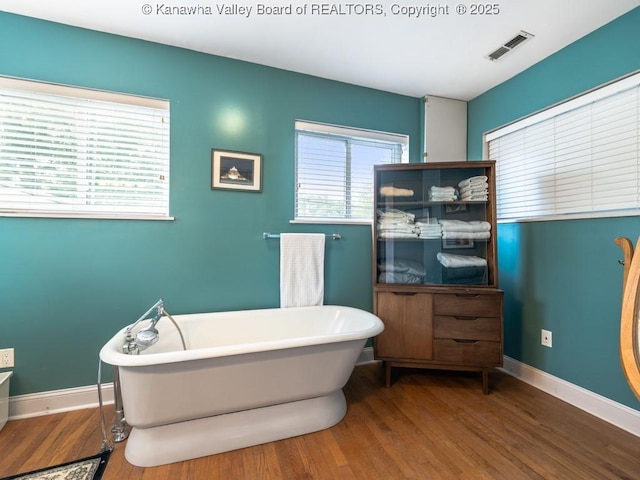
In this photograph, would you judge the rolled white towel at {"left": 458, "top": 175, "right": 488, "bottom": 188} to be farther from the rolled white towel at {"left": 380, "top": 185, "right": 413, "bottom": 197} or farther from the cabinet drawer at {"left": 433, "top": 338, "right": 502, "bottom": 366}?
the cabinet drawer at {"left": 433, "top": 338, "right": 502, "bottom": 366}

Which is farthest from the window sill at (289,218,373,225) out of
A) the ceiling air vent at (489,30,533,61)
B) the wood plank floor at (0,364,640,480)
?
the ceiling air vent at (489,30,533,61)

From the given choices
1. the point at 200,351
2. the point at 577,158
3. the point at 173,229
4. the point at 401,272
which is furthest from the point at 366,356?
the point at 577,158

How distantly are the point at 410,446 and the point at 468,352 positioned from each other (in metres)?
0.83

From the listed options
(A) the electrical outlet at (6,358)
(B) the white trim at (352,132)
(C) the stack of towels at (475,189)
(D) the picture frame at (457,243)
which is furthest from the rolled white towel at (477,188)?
(A) the electrical outlet at (6,358)

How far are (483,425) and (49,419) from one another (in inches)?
101

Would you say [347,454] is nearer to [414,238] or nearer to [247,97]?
[414,238]

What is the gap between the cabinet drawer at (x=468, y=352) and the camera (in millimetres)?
1999

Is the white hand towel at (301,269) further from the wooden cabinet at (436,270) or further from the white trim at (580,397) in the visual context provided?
the white trim at (580,397)

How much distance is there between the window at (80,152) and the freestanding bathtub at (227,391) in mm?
916

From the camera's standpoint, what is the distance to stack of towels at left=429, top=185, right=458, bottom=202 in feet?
7.60

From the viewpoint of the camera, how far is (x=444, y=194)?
2320mm

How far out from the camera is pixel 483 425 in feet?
5.47

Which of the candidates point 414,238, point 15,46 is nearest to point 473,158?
point 414,238

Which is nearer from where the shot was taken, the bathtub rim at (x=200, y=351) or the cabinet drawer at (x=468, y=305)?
the bathtub rim at (x=200, y=351)
